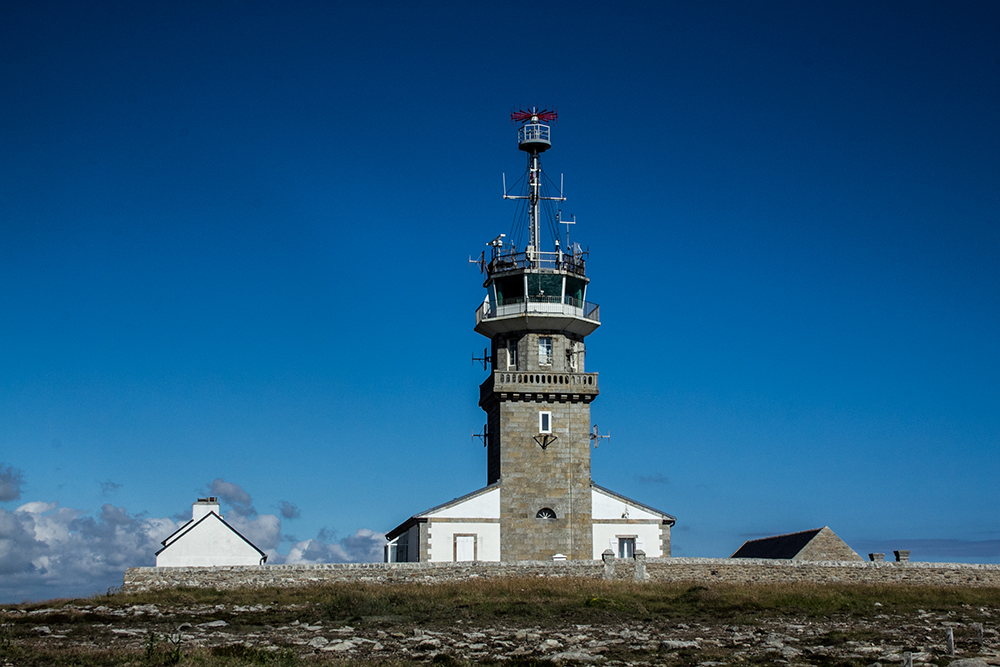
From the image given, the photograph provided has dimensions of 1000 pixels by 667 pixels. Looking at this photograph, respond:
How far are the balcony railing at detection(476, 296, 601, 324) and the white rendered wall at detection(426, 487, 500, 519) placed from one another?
714cm

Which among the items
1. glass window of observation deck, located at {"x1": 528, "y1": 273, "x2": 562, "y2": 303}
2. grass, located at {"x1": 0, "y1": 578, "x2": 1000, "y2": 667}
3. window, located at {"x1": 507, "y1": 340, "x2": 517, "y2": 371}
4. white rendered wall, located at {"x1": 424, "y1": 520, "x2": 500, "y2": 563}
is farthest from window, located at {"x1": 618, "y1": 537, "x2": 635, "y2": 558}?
glass window of observation deck, located at {"x1": 528, "y1": 273, "x2": 562, "y2": 303}

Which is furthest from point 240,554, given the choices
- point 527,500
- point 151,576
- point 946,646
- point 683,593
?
point 946,646

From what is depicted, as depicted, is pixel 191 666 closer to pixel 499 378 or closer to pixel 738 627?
pixel 738 627

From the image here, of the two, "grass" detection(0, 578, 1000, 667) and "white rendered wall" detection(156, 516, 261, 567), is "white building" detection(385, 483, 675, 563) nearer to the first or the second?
"white rendered wall" detection(156, 516, 261, 567)

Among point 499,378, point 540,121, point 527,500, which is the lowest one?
point 527,500

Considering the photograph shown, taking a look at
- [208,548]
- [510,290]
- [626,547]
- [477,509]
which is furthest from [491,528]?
[208,548]

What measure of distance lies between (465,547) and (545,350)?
847 cm

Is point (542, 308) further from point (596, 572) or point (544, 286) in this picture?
point (596, 572)

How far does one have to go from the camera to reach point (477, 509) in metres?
41.2

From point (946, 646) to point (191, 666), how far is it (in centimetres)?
1454

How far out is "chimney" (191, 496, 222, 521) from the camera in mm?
42406

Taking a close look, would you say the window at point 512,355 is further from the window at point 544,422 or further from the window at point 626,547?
the window at point 626,547

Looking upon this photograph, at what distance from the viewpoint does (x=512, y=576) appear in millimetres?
34188

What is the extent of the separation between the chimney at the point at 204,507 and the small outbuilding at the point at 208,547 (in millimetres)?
938
